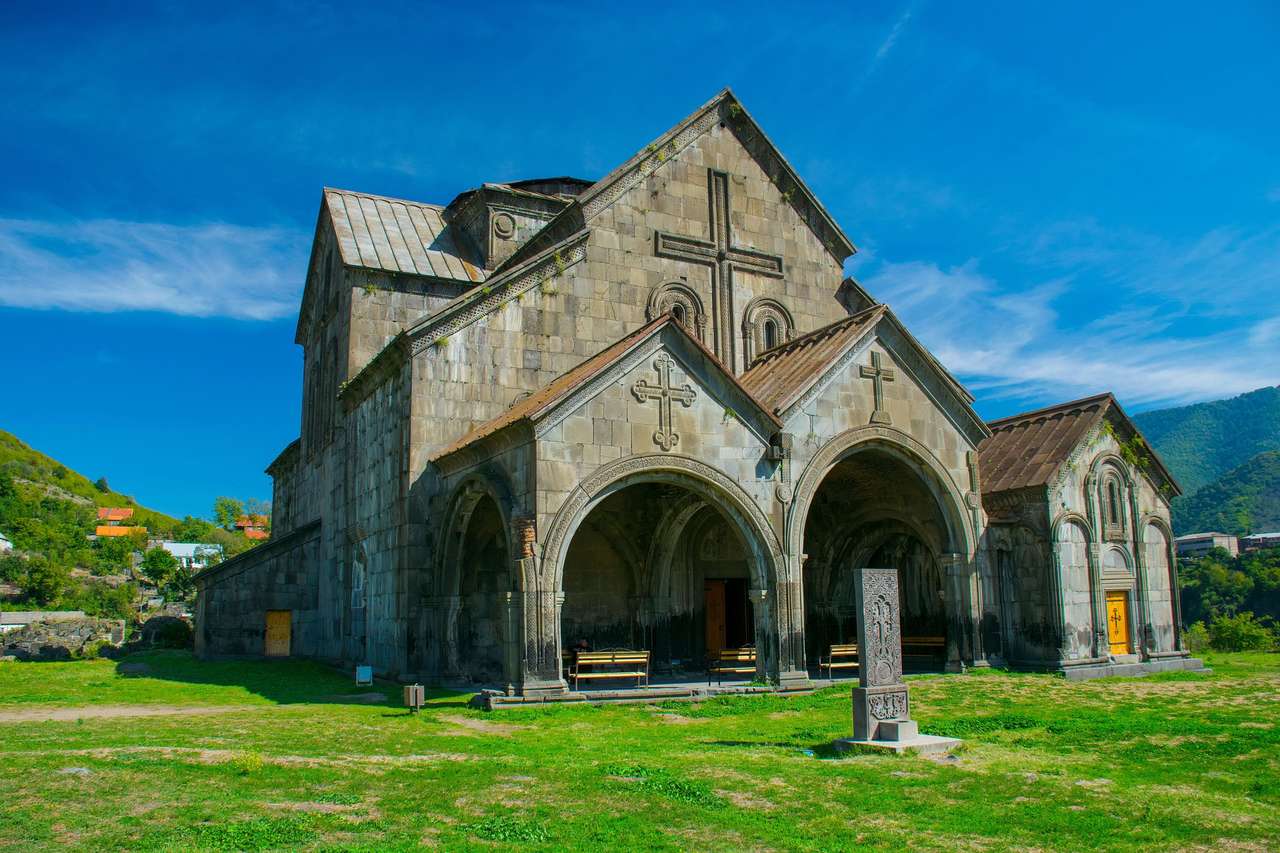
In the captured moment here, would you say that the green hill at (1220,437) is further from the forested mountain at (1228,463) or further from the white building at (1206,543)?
the white building at (1206,543)

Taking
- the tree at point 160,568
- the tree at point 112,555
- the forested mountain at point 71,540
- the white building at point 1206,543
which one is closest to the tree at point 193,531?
the forested mountain at point 71,540

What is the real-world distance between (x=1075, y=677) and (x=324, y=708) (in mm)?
12652

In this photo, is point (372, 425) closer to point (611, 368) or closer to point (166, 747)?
point (611, 368)

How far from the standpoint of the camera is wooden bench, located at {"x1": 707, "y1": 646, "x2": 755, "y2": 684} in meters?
17.6

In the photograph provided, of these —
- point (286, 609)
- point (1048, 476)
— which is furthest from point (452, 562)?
point (1048, 476)

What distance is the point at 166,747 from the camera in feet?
32.8

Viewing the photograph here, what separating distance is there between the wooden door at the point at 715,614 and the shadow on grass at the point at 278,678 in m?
6.22

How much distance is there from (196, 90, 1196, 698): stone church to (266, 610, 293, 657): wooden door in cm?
52

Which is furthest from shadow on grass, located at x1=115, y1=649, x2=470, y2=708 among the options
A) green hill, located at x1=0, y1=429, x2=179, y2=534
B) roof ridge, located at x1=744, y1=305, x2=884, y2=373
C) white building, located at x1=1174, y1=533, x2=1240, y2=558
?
green hill, located at x1=0, y1=429, x2=179, y2=534

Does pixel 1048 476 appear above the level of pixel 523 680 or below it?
above

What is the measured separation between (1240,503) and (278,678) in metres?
129

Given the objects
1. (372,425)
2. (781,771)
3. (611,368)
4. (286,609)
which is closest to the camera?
(781,771)

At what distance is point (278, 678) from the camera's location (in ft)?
62.1

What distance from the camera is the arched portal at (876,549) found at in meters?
18.7
